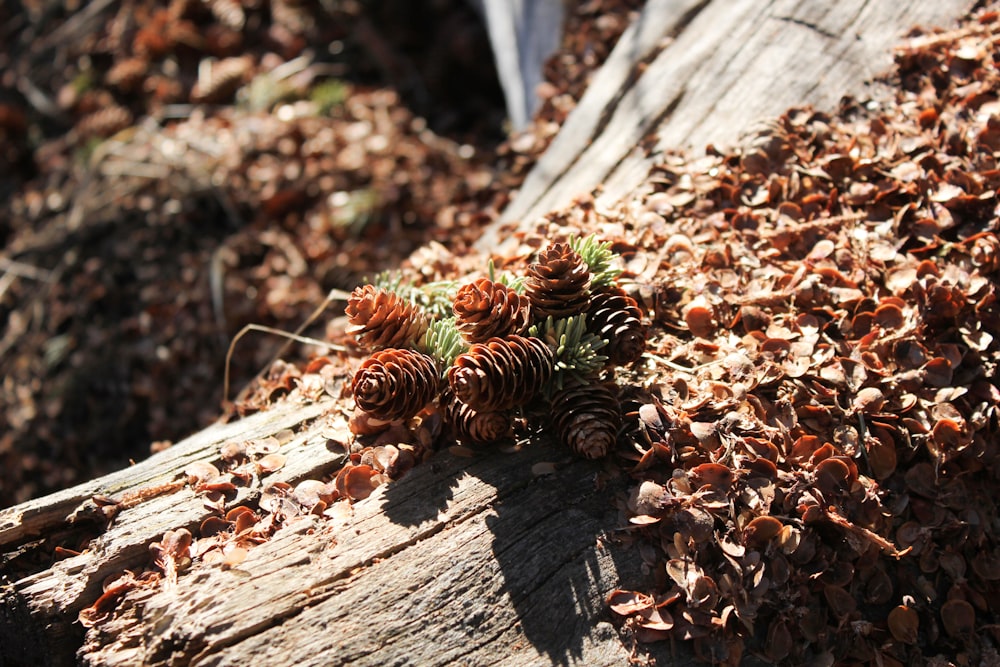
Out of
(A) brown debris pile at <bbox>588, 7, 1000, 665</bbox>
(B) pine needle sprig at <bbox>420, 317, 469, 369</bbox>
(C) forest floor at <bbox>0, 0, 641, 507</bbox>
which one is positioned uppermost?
(B) pine needle sprig at <bbox>420, 317, 469, 369</bbox>

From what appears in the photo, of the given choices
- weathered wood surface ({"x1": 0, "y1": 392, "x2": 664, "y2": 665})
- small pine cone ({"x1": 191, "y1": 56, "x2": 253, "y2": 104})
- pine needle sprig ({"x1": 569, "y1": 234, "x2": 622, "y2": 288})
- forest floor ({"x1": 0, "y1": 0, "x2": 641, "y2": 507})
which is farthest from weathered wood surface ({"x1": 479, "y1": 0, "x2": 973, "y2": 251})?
small pine cone ({"x1": 191, "y1": 56, "x2": 253, "y2": 104})

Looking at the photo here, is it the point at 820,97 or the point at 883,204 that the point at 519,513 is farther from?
the point at 820,97

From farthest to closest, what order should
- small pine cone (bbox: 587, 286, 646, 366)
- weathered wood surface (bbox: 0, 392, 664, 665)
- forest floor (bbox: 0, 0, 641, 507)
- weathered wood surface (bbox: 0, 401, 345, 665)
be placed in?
forest floor (bbox: 0, 0, 641, 507)
small pine cone (bbox: 587, 286, 646, 366)
weathered wood surface (bbox: 0, 401, 345, 665)
weathered wood surface (bbox: 0, 392, 664, 665)

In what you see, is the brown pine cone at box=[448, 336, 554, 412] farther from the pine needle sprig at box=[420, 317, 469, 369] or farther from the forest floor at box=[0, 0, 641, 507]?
the forest floor at box=[0, 0, 641, 507]

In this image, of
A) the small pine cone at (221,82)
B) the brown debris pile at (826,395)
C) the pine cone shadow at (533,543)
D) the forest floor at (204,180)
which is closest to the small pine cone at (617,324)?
Result: the brown debris pile at (826,395)

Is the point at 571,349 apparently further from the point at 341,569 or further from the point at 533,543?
the point at 341,569

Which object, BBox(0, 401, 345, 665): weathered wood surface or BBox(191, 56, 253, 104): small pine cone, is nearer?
BBox(0, 401, 345, 665): weathered wood surface

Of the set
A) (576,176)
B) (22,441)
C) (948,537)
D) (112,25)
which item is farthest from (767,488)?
(112,25)
